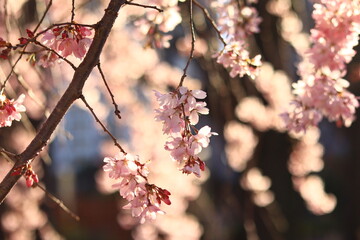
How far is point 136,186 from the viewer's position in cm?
157

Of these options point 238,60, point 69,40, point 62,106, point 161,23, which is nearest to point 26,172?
point 62,106

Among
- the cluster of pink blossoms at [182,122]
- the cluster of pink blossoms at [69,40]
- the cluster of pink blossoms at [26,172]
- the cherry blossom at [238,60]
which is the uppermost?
the cherry blossom at [238,60]

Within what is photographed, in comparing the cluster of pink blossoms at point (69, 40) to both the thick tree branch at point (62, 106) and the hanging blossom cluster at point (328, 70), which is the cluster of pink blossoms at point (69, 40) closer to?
the thick tree branch at point (62, 106)

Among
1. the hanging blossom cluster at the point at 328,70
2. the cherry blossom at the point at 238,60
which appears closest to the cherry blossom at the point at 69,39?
the cherry blossom at the point at 238,60

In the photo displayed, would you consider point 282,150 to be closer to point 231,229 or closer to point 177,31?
point 231,229

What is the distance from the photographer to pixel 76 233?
1045cm

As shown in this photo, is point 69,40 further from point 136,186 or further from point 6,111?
point 136,186

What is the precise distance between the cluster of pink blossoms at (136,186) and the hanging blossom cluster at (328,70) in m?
0.91

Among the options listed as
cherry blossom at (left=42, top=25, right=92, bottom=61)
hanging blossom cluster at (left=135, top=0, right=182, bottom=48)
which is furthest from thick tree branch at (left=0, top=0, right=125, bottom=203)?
hanging blossom cluster at (left=135, top=0, right=182, bottom=48)

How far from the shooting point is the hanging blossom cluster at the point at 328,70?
2156 millimetres

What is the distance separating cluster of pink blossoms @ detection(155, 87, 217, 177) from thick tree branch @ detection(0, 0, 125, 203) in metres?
0.22

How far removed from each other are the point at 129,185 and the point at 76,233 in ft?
30.4

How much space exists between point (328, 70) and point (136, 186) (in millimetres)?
1078

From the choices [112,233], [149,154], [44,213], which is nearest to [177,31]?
[112,233]
